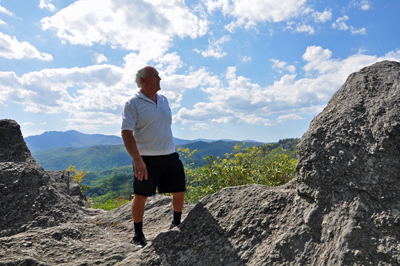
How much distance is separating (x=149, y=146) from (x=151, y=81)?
0.96 metres

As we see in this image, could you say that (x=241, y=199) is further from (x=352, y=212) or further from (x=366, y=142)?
(x=366, y=142)

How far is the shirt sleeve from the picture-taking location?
132 inches

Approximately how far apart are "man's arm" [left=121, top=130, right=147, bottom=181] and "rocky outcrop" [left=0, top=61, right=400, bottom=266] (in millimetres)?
845

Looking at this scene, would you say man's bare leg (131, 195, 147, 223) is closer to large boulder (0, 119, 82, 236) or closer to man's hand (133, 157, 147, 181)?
man's hand (133, 157, 147, 181)

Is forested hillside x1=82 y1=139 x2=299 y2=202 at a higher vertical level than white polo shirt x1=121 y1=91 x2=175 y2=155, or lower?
lower

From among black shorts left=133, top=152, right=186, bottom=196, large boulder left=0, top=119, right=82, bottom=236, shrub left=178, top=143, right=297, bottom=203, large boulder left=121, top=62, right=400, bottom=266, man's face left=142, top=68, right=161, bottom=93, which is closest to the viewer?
large boulder left=121, top=62, right=400, bottom=266

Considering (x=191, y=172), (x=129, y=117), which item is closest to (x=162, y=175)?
(x=129, y=117)

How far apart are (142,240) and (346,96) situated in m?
3.27

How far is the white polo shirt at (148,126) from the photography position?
11.5ft

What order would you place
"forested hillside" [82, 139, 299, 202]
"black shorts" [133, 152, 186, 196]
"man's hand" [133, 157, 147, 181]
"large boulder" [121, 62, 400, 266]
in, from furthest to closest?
"forested hillside" [82, 139, 299, 202] < "black shorts" [133, 152, 186, 196] < "man's hand" [133, 157, 147, 181] < "large boulder" [121, 62, 400, 266]

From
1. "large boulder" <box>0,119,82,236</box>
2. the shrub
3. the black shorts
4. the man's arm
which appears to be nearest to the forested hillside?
the shrub

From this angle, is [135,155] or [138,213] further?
[138,213]

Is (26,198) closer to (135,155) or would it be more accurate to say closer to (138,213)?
(138,213)

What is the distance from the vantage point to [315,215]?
247 centimetres
